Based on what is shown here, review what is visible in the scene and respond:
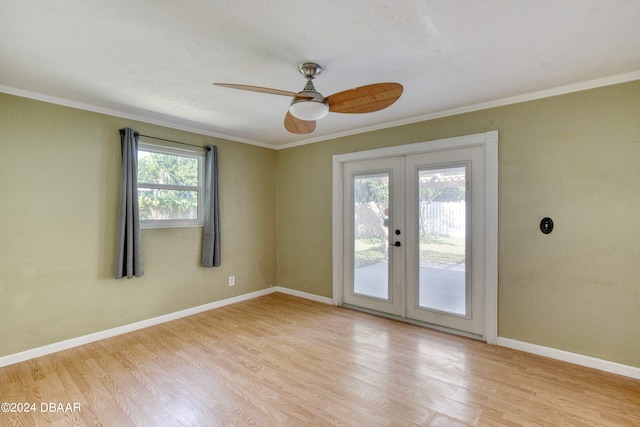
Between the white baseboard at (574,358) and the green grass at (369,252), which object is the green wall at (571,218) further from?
the green grass at (369,252)

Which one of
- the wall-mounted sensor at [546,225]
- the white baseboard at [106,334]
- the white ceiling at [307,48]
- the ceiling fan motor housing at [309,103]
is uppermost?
the white ceiling at [307,48]

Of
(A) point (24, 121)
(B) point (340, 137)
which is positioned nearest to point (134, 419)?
(A) point (24, 121)

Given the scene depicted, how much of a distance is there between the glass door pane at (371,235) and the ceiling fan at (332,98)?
1803 mm

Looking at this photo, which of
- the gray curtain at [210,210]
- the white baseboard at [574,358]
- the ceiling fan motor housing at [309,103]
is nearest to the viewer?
the ceiling fan motor housing at [309,103]

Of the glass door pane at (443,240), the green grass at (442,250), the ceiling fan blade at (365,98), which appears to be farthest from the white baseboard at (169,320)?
the ceiling fan blade at (365,98)

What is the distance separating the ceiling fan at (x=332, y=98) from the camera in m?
1.83

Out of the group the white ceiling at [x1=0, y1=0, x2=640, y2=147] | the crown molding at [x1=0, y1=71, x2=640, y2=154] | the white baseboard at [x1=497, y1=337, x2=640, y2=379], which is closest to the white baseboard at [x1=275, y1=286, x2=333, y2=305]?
the white baseboard at [x1=497, y1=337, x2=640, y2=379]

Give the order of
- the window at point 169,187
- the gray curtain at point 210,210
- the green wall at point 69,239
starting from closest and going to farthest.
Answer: the green wall at point 69,239 < the window at point 169,187 < the gray curtain at point 210,210

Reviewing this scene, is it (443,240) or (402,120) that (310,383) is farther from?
(402,120)

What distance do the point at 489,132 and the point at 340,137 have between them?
1871 millimetres

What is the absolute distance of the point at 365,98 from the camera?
1954mm

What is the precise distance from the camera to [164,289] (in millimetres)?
3668

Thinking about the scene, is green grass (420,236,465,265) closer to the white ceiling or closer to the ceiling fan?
the white ceiling

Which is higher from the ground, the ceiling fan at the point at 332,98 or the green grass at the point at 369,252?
the ceiling fan at the point at 332,98
